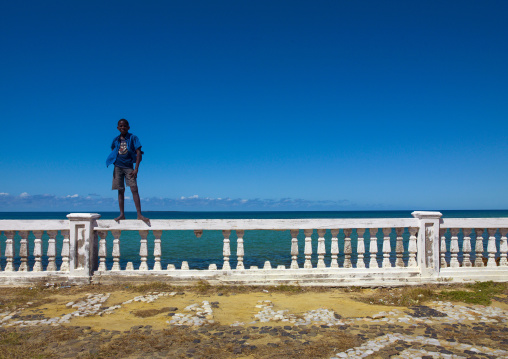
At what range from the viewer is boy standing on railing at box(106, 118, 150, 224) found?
681 centimetres

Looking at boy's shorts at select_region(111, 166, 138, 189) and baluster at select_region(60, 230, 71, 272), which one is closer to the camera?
baluster at select_region(60, 230, 71, 272)

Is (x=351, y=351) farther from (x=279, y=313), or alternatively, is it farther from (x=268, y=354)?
(x=279, y=313)

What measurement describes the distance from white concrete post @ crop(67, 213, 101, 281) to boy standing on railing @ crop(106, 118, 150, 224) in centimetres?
58

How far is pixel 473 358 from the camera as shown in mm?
3488

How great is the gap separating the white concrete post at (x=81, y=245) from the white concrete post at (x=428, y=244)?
6262 mm

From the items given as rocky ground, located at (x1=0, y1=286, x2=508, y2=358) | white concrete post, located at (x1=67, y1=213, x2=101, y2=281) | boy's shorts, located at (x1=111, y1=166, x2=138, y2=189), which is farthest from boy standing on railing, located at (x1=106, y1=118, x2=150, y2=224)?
rocky ground, located at (x1=0, y1=286, x2=508, y2=358)

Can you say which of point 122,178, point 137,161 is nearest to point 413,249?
point 137,161

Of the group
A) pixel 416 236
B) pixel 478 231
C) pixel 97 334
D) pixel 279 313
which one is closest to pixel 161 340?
pixel 97 334

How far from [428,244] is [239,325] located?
4251 millimetres

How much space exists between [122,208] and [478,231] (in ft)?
24.1

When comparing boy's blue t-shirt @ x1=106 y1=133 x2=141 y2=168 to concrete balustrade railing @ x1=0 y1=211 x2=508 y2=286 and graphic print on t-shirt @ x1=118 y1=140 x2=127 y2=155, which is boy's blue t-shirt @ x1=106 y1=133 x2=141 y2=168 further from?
concrete balustrade railing @ x1=0 y1=211 x2=508 y2=286

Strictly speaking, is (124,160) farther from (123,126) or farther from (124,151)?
(123,126)

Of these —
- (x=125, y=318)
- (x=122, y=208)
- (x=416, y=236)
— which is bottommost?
(x=125, y=318)

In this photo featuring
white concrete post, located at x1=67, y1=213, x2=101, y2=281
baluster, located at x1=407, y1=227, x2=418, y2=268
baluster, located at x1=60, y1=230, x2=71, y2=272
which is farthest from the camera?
baluster, located at x1=407, y1=227, x2=418, y2=268
